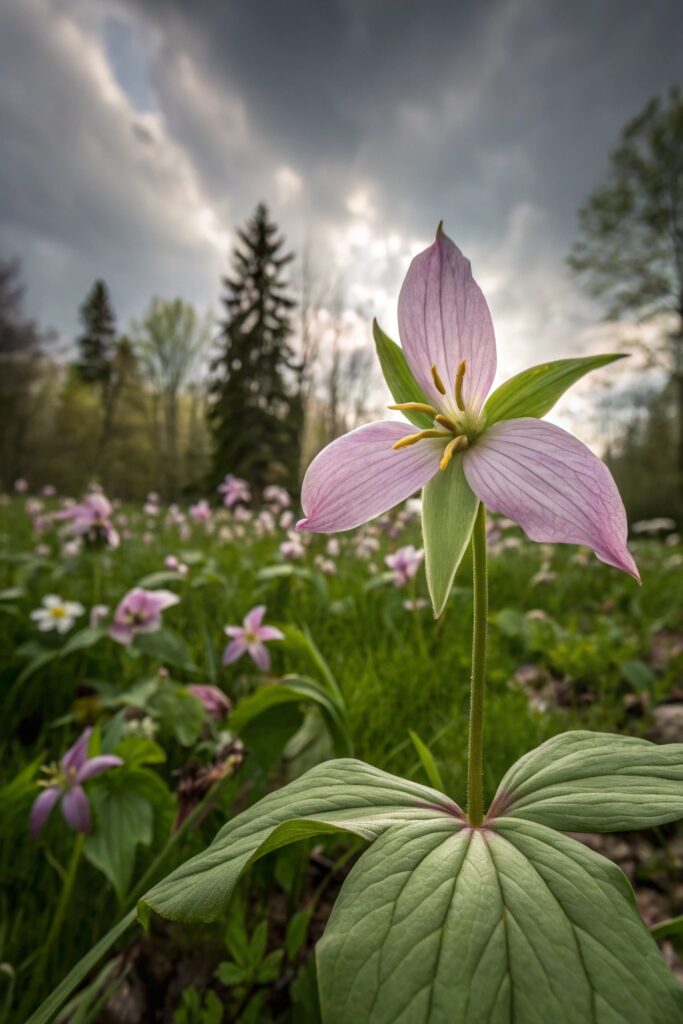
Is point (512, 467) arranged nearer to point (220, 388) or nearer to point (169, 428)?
point (220, 388)

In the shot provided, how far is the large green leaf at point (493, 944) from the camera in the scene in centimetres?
47

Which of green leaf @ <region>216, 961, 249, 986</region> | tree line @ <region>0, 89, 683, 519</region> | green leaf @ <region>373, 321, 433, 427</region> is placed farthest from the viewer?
tree line @ <region>0, 89, 683, 519</region>

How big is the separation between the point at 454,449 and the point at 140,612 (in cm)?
147

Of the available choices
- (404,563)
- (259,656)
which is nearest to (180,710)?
(259,656)

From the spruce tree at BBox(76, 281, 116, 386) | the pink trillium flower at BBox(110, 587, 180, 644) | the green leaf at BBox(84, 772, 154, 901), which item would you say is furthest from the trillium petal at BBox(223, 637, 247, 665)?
the spruce tree at BBox(76, 281, 116, 386)

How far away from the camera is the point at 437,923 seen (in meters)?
0.53

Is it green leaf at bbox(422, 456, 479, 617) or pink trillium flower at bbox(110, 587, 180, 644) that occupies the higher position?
green leaf at bbox(422, 456, 479, 617)

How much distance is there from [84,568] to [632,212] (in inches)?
901

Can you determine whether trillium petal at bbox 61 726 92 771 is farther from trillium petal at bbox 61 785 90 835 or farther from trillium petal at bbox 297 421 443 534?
trillium petal at bbox 297 421 443 534

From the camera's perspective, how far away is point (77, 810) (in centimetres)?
112

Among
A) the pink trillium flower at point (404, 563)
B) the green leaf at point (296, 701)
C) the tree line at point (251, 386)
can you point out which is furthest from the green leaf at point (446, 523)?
the tree line at point (251, 386)

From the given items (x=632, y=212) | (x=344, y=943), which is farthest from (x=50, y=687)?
(x=632, y=212)

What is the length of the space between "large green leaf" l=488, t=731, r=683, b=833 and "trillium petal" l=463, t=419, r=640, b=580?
9.8 inches

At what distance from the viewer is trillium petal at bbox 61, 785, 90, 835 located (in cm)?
111
